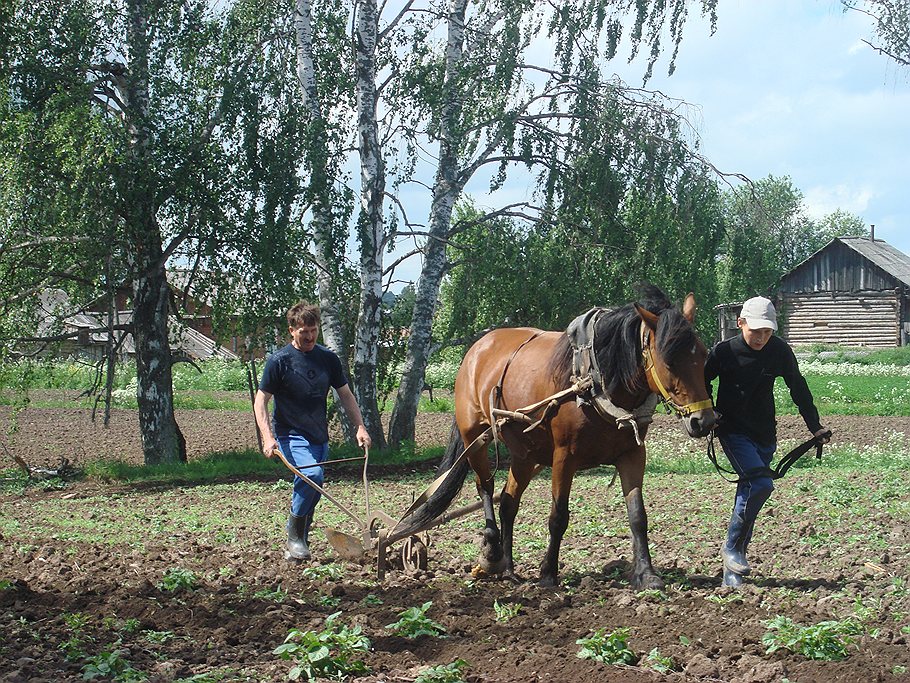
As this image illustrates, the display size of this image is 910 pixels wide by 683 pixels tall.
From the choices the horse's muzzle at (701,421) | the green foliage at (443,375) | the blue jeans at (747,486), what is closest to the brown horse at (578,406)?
the horse's muzzle at (701,421)

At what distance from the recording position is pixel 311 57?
1630 cm

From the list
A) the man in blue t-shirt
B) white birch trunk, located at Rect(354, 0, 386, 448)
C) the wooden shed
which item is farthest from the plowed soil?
the wooden shed

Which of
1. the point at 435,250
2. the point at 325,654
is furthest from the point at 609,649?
the point at 435,250

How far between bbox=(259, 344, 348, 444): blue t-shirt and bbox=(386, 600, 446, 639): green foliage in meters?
2.56

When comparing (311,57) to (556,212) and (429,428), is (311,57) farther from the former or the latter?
(429,428)

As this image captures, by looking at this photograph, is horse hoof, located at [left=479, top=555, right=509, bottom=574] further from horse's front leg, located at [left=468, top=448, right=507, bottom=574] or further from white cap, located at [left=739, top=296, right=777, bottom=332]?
white cap, located at [left=739, top=296, right=777, bottom=332]

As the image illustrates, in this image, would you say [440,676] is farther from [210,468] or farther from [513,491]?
[210,468]

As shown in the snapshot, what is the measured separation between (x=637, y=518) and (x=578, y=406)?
803 mm

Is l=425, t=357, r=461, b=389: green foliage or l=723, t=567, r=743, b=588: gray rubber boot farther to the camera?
l=425, t=357, r=461, b=389: green foliage

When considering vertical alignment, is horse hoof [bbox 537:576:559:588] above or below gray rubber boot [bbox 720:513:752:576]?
below

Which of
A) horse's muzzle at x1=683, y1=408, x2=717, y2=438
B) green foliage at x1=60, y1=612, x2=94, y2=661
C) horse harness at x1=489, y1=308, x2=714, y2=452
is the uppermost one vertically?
horse harness at x1=489, y1=308, x2=714, y2=452

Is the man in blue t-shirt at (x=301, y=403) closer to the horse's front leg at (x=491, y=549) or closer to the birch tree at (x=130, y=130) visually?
the horse's front leg at (x=491, y=549)

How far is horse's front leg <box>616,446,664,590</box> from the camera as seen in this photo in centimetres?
634

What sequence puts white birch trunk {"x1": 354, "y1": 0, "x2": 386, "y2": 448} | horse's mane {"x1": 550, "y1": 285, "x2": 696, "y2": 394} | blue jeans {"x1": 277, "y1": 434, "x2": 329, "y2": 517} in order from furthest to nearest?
white birch trunk {"x1": 354, "y1": 0, "x2": 386, "y2": 448} < blue jeans {"x1": 277, "y1": 434, "x2": 329, "y2": 517} < horse's mane {"x1": 550, "y1": 285, "x2": 696, "y2": 394}
